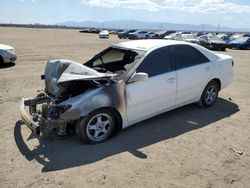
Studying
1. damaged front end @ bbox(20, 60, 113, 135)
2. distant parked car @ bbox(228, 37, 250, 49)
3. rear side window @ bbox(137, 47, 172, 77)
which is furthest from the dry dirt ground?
distant parked car @ bbox(228, 37, 250, 49)

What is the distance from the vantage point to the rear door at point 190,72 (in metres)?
6.16

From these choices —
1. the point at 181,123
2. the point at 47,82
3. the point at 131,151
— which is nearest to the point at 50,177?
the point at 131,151

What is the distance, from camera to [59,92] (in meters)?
5.23

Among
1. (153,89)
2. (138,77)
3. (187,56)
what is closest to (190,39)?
(187,56)

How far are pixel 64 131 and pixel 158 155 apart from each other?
1647mm

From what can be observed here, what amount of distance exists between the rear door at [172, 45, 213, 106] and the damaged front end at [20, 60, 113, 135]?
5.32ft

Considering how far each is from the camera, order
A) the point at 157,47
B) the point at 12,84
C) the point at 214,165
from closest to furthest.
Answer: the point at 214,165, the point at 157,47, the point at 12,84

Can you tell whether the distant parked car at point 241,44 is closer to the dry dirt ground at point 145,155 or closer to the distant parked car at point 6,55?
the distant parked car at point 6,55

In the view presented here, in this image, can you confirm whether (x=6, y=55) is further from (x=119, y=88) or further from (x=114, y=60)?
(x=119, y=88)

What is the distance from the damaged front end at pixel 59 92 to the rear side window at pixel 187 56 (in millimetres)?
1659

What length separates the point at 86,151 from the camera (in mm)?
4895

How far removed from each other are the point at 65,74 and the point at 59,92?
328 millimetres

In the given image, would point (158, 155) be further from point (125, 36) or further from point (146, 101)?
→ point (125, 36)

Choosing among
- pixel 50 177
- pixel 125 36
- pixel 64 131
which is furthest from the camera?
pixel 125 36
